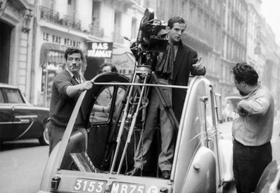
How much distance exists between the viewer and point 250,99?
4707mm

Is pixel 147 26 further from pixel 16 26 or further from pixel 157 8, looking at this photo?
pixel 157 8

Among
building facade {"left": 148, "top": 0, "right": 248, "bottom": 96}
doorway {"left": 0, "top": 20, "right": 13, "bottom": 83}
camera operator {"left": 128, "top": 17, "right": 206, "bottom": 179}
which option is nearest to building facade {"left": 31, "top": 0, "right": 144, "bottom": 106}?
doorway {"left": 0, "top": 20, "right": 13, "bottom": 83}

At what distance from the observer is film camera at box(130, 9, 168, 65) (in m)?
4.55

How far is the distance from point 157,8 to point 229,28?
28438 mm

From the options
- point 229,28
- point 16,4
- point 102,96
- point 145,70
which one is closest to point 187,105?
point 145,70

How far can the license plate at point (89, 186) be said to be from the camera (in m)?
3.87

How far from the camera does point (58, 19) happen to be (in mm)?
21938

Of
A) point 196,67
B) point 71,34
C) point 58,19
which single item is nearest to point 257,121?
point 196,67

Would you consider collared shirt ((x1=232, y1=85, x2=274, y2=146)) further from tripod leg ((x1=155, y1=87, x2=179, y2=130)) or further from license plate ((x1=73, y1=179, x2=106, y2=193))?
license plate ((x1=73, y1=179, x2=106, y2=193))

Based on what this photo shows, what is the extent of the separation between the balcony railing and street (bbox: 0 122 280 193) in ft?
30.2

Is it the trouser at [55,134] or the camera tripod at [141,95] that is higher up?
the camera tripod at [141,95]

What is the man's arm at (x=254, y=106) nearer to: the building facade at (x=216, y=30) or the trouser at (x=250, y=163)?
the trouser at (x=250, y=163)

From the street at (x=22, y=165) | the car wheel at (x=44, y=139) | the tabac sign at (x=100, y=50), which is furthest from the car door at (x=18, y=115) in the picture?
the tabac sign at (x=100, y=50)

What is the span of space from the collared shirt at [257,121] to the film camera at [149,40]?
971mm
